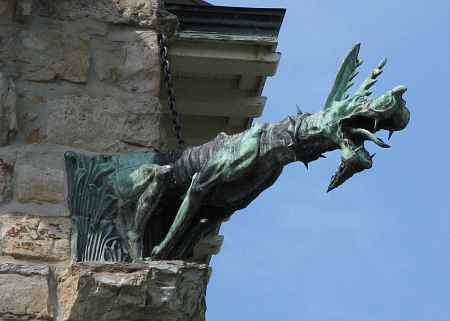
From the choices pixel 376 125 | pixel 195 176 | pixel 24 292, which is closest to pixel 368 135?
pixel 376 125

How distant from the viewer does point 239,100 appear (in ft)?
31.1

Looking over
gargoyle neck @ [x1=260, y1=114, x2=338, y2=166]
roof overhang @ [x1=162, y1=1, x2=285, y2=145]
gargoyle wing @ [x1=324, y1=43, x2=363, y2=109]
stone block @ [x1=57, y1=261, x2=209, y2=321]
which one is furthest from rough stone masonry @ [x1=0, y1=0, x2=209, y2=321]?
gargoyle wing @ [x1=324, y1=43, x2=363, y2=109]

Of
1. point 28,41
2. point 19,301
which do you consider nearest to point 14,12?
point 28,41

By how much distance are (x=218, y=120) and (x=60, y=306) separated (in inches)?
88.3

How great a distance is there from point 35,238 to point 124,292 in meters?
0.50

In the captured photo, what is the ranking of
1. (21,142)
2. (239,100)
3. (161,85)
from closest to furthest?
(21,142), (161,85), (239,100)

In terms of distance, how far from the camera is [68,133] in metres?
8.33

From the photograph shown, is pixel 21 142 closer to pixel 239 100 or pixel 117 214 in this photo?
pixel 117 214

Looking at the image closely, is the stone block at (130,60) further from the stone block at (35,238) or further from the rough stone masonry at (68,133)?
the stone block at (35,238)

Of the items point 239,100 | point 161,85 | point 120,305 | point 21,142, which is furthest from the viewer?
point 239,100

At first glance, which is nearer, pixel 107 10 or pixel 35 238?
pixel 35 238

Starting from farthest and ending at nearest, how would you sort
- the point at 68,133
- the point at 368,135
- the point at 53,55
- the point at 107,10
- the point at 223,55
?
the point at 223,55
the point at 107,10
the point at 53,55
the point at 68,133
the point at 368,135

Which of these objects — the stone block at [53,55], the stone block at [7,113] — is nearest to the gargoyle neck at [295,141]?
the stone block at [53,55]

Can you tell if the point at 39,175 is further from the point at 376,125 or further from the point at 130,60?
the point at 376,125
